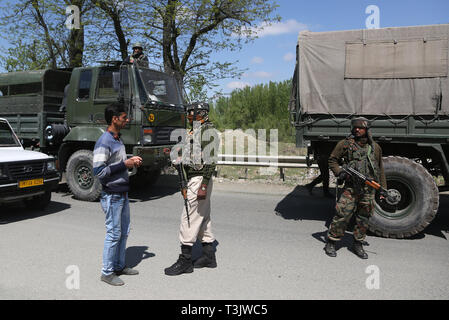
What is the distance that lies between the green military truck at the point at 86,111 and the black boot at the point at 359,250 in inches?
167

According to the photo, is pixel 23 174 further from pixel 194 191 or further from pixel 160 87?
pixel 194 191

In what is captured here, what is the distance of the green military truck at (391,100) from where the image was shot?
17.0 feet

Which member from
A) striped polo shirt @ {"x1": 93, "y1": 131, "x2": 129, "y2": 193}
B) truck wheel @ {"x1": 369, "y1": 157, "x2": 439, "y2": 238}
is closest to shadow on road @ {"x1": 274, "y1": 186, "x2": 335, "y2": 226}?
truck wheel @ {"x1": 369, "y1": 157, "x2": 439, "y2": 238}

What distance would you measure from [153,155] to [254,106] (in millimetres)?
13019

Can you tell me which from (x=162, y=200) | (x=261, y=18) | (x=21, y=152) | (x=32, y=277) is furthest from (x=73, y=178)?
(x=261, y=18)

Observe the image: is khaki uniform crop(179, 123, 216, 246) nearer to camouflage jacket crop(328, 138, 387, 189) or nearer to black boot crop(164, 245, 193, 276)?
black boot crop(164, 245, 193, 276)

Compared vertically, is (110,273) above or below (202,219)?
below

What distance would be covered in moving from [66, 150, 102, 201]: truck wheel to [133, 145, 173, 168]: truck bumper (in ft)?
3.73

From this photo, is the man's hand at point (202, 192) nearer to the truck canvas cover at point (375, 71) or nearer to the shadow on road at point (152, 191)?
the truck canvas cover at point (375, 71)

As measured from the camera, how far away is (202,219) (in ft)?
13.4

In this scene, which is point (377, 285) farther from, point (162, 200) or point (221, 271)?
point (162, 200)

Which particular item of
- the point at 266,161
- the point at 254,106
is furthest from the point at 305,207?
the point at 254,106

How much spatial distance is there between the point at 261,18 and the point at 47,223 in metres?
10.2

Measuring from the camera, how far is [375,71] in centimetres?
550
